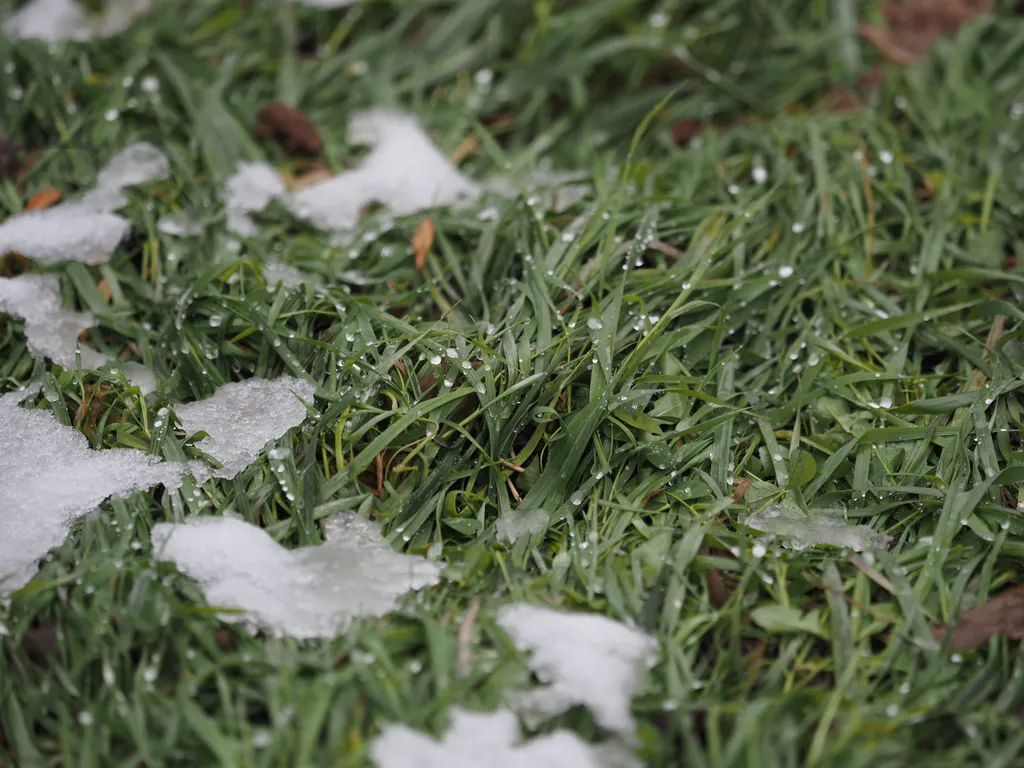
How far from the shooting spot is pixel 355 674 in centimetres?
116

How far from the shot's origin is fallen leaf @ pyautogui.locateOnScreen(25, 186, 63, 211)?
1.76 m

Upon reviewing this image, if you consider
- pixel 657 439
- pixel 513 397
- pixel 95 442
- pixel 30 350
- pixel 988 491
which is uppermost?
pixel 30 350

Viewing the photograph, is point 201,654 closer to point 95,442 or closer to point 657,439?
point 95,442

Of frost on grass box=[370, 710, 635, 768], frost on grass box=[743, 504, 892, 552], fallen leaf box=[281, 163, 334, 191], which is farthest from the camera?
fallen leaf box=[281, 163, 334, 191]

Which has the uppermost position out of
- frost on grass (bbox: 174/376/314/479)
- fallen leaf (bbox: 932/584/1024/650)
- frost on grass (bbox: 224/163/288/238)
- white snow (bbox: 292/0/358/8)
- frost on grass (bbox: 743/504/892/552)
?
white snow (bbox: 292/0/358/8)

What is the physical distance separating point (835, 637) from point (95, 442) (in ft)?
3.70

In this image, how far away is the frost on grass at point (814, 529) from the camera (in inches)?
53.2

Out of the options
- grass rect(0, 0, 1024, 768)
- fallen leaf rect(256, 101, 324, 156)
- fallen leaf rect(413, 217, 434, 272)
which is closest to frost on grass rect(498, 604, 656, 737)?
grass rect(0, 0, 1024, 768)

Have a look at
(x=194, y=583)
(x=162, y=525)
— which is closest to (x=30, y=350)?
(x=162, y=525)

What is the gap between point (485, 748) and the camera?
1.10 meters

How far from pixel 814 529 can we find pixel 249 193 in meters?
1.25

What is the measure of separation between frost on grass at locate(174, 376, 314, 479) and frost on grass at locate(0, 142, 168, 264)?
0.43 meters

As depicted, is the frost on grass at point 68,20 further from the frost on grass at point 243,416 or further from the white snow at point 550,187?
the frost on grass at point 243,416

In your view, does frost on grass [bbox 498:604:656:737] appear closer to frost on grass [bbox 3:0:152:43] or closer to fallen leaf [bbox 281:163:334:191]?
fallen leaf [bbox 281:163:334:191]
